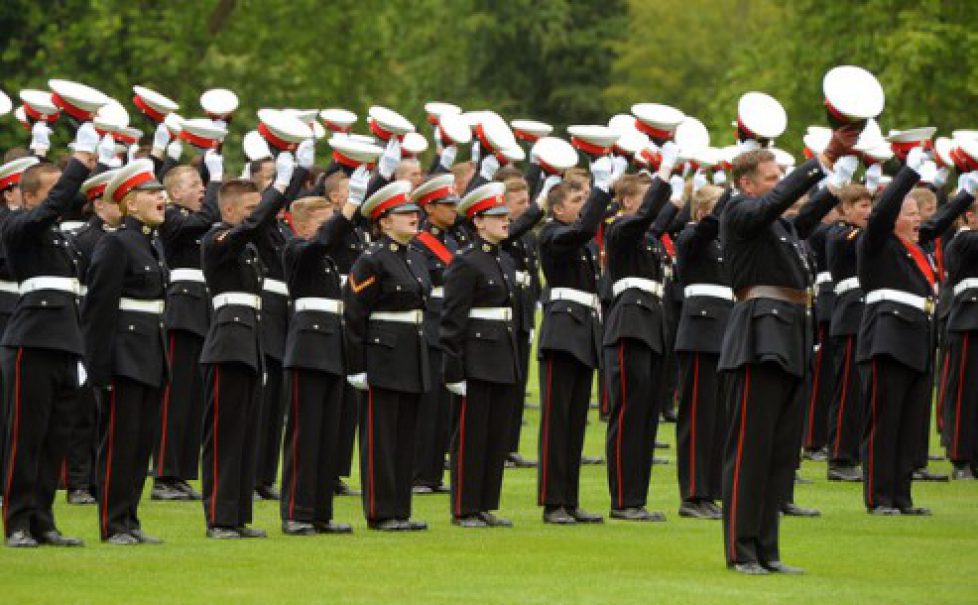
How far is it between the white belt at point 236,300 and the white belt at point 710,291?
3.20 m

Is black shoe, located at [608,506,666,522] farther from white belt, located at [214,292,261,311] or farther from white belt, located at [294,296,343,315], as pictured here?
white belt, located at [214,292,261,311]

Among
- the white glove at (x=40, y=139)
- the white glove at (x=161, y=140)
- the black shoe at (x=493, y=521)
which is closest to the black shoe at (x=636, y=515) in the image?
the black shoe at (x=493, y=521)

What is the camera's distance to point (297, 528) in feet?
43.5

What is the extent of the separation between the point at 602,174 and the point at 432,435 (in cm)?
312

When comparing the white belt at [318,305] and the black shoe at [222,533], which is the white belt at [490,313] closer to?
the white belt at [318,305]

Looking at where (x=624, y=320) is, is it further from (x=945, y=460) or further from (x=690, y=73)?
(x=690, y=73)

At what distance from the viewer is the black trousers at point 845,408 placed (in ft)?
56.0

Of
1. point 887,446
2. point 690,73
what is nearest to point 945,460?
point 887,446

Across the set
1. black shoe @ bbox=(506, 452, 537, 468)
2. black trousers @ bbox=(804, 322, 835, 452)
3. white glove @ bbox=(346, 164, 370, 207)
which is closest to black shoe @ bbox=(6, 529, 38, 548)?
white glove @ bbox=(346, 164, 370, 207)

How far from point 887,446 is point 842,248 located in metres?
2.18

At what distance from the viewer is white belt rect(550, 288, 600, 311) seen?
46.6 feet

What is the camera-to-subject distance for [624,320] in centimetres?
1437

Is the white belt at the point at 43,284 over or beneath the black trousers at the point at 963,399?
over

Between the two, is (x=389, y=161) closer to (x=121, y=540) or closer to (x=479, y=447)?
(x=479, y=447)
